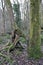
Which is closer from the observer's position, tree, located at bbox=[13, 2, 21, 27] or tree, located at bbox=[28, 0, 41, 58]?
tree, located at bbox=[28, 0, 41, 58]

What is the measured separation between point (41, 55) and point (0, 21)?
15226 millimetres

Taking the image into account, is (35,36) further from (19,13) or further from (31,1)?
(19,13)

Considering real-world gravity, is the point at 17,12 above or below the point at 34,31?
above

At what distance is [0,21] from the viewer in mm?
21547

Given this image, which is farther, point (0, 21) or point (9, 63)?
point (0, 21)

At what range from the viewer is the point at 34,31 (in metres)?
6.71

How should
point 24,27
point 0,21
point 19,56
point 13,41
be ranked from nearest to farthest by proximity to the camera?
point 19,56, point 13,41, point 24,27, point 0,21

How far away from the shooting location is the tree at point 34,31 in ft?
21.7

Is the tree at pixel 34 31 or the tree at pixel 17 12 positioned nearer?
the tree at pixel 34 31

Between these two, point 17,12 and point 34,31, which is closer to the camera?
point 34,31

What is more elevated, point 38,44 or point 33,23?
point 33,23

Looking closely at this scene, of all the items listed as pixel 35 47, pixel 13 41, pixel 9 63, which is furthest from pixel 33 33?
pixel 13 41

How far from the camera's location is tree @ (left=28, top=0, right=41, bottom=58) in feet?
21.7

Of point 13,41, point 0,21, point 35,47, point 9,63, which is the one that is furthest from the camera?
point 0,21
